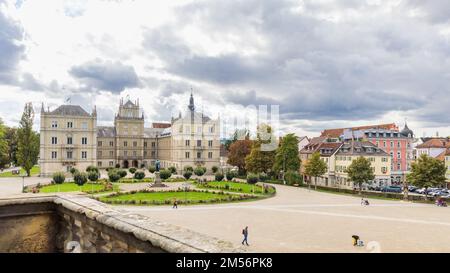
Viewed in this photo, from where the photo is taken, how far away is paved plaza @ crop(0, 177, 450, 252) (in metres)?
23.5

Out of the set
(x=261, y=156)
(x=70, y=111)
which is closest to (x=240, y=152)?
(x=261, y=156)

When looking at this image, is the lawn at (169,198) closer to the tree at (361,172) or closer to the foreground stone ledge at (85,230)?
the tree at (361,172)

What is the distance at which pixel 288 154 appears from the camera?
73.1m

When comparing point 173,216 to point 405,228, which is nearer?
point 405,228

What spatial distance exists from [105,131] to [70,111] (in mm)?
26228

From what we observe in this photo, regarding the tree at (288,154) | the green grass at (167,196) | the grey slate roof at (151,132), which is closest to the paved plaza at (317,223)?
the green grass at (167,196)

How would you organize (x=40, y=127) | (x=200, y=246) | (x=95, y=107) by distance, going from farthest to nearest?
(x=95, y=107)
(x=40, y=127)
(x=200, y=246)

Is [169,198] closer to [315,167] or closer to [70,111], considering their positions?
[315,167]

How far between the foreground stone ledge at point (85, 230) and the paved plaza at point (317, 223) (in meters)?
10.3
